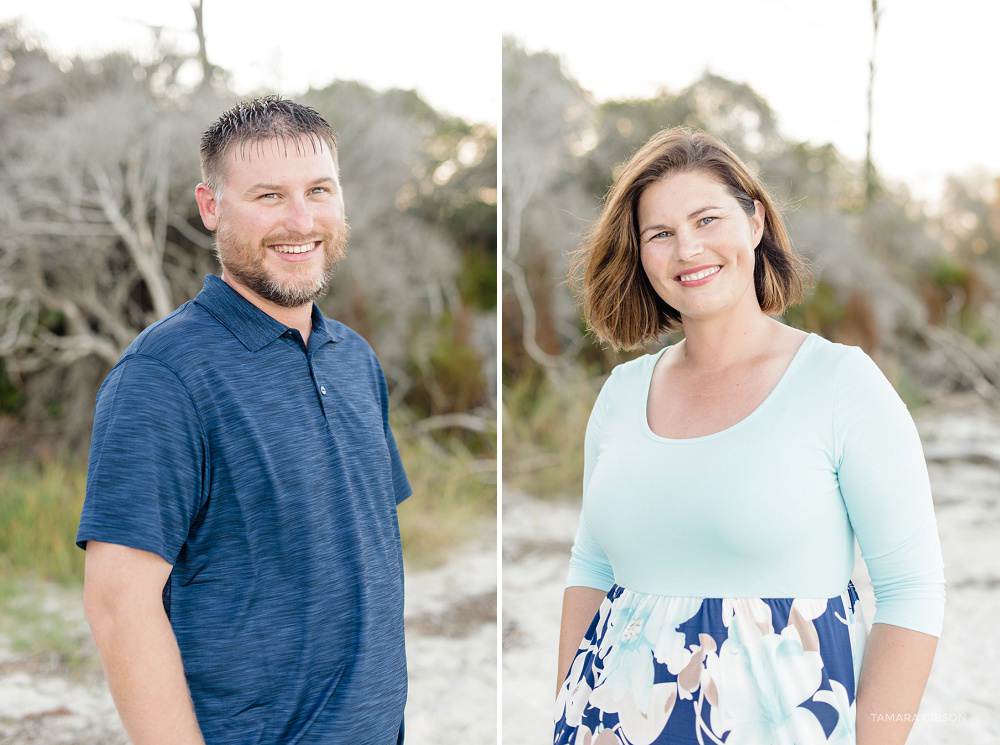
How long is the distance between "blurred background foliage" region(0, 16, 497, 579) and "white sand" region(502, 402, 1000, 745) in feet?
1.72

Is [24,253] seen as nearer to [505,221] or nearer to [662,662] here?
[505,221]

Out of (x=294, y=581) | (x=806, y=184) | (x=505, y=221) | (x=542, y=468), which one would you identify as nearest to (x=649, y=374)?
(x=294, y=581)

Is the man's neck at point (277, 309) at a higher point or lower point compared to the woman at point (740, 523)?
higher

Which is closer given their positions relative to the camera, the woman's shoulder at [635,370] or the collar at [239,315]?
the collar at [239,315]

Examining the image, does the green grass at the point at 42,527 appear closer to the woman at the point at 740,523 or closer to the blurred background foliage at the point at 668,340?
the blurred background foliage at the point at 668,340

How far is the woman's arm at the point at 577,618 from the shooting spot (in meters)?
1.50

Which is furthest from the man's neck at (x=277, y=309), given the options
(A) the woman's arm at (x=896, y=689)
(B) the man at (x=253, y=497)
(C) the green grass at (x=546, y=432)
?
(C) the green grass at (x=546, y=432)

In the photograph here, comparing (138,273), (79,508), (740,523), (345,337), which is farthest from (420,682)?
(138,273)

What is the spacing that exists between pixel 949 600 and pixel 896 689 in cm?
423

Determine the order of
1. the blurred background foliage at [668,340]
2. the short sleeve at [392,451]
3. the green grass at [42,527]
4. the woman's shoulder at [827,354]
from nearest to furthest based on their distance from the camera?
the woman's shoulder at [827,354] < the short sleeve at [392,451] < the green grass at [42,527] < the blurred background foliage at [668,340]

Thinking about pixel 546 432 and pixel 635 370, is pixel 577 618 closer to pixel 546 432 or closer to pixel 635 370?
pixel 635 370

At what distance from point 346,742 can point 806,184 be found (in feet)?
32.2

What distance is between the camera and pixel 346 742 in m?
1.25

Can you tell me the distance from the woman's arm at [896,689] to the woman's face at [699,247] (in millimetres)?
556
